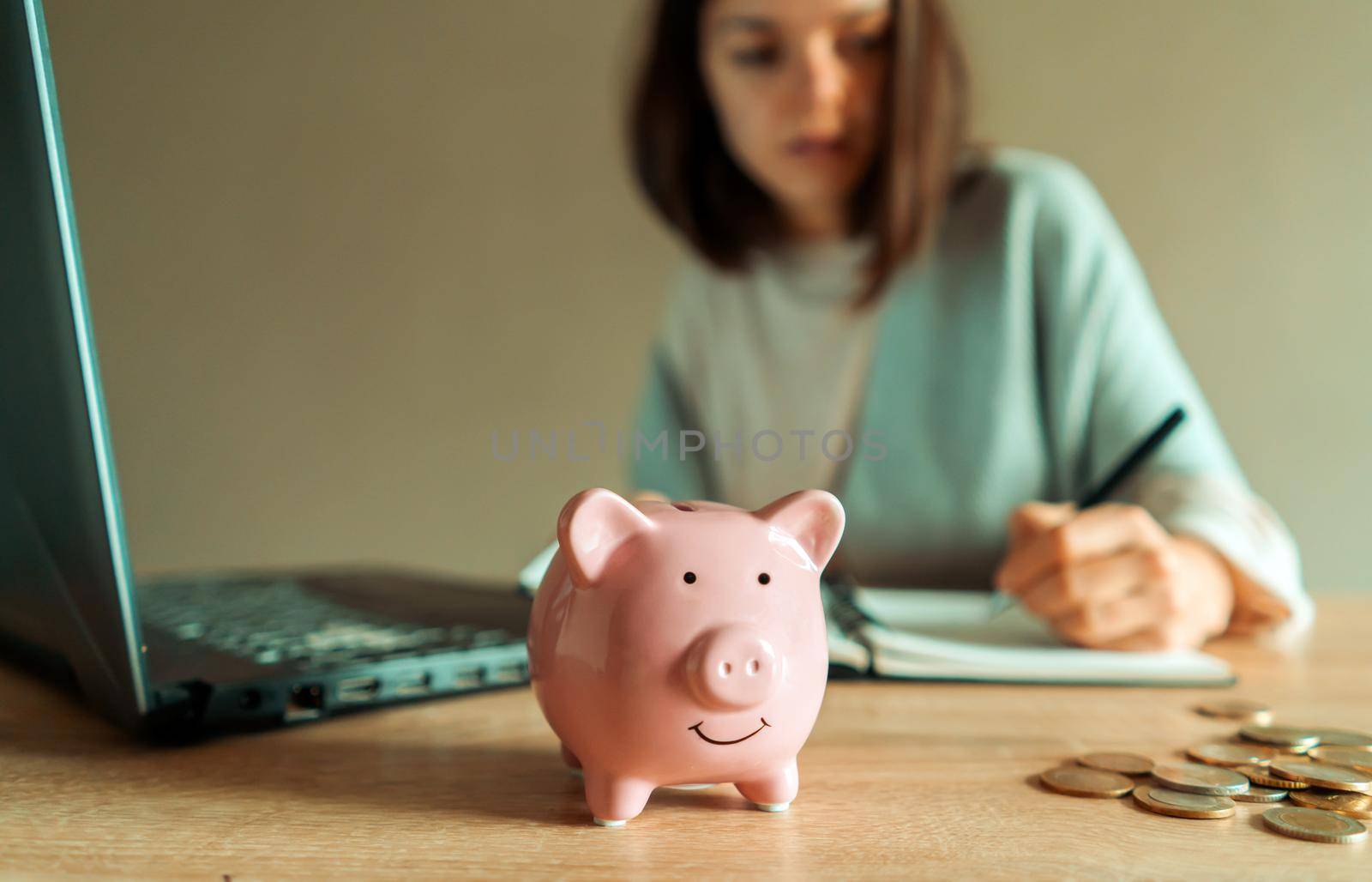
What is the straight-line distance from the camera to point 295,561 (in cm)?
255

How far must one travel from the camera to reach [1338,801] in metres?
0.44

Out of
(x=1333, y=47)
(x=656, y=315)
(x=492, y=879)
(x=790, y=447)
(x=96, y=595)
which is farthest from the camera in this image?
(x=656, y=315)

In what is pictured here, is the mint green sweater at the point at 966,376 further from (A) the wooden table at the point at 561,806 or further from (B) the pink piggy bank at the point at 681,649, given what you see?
(B) the pink piggy bank at the point at 681,649

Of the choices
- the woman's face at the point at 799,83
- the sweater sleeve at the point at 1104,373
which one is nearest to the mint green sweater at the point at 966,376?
the sweater sleeve at the point at 1104,373

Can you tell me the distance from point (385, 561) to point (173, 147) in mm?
1120

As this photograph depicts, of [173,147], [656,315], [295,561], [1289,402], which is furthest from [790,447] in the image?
[173,147]

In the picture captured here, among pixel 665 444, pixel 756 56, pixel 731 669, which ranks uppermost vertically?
pixel 756 56

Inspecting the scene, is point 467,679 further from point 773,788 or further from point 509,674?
point 773,788

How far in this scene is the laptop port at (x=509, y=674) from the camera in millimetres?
646

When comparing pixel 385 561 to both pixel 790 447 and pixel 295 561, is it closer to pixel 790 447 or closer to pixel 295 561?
pixel 295 561

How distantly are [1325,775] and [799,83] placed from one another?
3.28ft

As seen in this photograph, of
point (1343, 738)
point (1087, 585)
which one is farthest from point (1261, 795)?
point (1087, 585)

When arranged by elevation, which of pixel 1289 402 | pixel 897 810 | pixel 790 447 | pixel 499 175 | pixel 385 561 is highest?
pixel 499 175

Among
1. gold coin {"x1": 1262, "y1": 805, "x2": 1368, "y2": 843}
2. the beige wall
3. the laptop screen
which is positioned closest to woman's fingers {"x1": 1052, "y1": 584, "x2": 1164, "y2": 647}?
gold coin {"x1": 1262, "y1": 805, "x2": 1368, "y2": 843}
